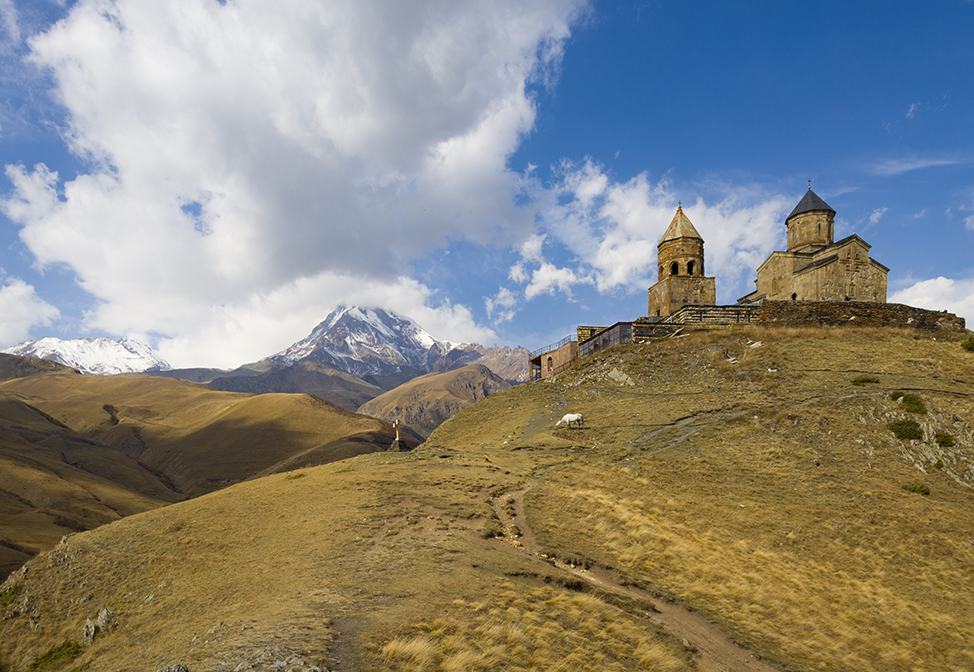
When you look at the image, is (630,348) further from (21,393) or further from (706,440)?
(21,393)

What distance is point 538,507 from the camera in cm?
1919

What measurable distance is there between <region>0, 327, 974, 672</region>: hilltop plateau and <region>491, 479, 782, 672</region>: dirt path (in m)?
0.08

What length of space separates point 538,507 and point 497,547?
13.5 ft

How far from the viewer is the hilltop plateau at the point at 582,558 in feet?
33.5

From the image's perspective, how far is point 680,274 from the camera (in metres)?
51.8

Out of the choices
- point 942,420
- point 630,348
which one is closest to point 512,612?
point 942,420

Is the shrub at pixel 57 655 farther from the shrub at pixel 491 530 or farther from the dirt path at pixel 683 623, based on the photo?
the dirt path at pixel 683 623

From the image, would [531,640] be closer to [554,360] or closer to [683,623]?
[683,623]

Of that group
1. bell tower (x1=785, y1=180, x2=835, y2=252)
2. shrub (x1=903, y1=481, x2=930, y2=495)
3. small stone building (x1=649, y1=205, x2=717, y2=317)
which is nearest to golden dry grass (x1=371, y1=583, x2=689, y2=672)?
shrub (x1=903, y1=481, x2=930, y2=495)

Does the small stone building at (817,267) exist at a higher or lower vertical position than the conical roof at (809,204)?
lower

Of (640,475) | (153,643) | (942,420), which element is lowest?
(153,643)

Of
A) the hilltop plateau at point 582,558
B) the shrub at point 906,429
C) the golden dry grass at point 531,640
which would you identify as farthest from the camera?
the shrub at point 906,429

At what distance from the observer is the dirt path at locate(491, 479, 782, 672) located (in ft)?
38.2

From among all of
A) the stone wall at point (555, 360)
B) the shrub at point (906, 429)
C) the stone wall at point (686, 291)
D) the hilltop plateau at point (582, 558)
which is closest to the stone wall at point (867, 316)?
the stone wall at point (686, 291)
